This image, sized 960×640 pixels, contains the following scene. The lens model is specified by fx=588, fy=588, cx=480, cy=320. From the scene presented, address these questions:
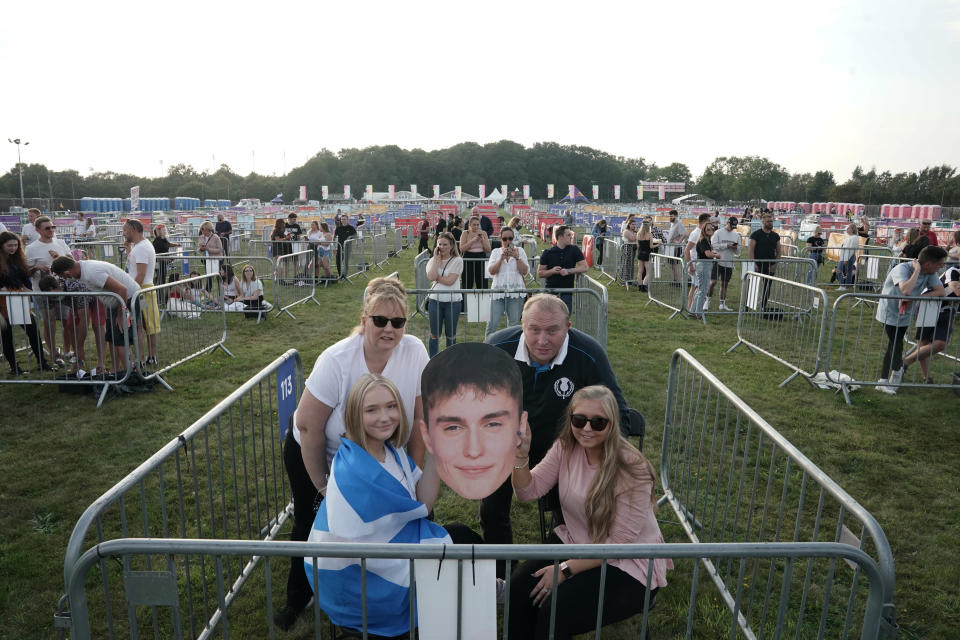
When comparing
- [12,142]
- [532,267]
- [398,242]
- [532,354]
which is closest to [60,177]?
[12,142]

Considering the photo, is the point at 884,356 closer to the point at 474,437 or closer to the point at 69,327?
the point at 474,437

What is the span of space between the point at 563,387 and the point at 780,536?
6.57 ft

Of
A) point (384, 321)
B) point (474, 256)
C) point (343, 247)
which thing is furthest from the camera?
point (343, 247)

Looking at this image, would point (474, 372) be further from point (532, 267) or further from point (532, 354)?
point (532, 267)

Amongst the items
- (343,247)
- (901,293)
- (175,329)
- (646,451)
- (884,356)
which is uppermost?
(901,293)

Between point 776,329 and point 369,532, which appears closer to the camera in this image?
point 369,532

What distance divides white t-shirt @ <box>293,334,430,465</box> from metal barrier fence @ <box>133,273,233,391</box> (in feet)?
16.8

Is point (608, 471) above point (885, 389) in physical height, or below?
above

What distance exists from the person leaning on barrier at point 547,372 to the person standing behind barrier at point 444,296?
4171mm

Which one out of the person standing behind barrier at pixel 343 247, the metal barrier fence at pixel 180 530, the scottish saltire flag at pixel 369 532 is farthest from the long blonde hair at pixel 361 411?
the person standing behind barrier at pixel 343 247

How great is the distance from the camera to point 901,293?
758 cm

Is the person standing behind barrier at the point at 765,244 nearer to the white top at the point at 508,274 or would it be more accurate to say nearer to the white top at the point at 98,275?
the white top at the point at 508,274

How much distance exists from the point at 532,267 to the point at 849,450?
432 inches

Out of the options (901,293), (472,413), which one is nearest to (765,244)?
(901,293)
